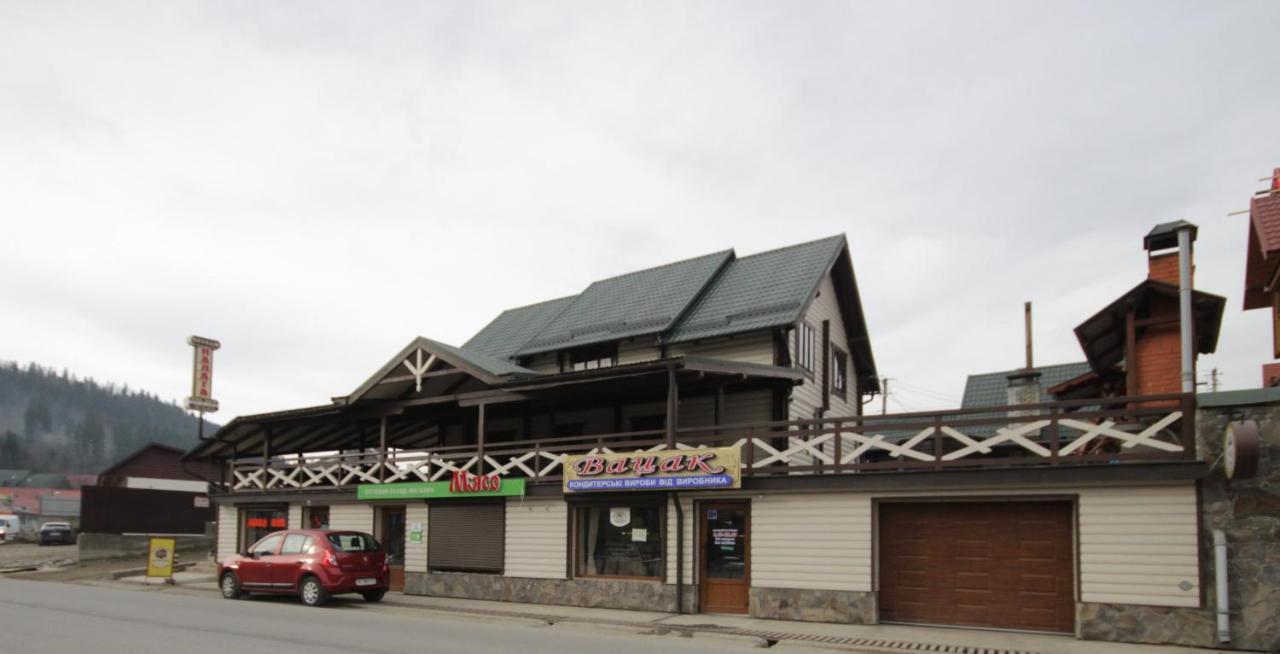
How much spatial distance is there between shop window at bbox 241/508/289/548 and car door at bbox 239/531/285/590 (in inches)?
231

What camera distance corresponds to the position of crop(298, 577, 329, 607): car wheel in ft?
60.2

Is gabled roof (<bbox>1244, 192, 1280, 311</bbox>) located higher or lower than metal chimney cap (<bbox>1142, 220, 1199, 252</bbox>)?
lower

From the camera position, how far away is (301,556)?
18859mm

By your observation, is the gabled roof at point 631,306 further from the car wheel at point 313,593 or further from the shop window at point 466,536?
the car wheel at point 313,593

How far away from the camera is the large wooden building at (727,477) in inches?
562

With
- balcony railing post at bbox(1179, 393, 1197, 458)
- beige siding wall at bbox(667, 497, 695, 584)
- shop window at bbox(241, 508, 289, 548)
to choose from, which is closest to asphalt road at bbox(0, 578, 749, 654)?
beige siding wall at bbox(667, 497, 695, 584)

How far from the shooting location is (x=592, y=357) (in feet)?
83.0

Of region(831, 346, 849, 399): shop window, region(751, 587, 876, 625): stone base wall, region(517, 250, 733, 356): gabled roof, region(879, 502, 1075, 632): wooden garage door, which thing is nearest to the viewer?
region(879, 502, 1075, 632): wooden garage door

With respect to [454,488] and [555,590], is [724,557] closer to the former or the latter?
[555,590]

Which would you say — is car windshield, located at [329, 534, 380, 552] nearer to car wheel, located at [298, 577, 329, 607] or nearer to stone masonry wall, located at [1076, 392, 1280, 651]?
car wheel, located at [298, 577, 329, 607]

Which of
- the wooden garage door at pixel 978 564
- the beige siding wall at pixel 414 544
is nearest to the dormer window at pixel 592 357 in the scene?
the beige siding wall at pixel 414 544

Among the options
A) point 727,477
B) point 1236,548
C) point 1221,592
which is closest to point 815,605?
point 727,477

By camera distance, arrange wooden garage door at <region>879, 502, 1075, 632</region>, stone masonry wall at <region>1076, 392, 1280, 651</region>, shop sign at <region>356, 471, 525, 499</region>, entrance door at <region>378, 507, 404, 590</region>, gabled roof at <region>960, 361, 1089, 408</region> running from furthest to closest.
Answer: gabled roof at <region>960, 361, 1089, 408</region>
entrance door at <region>378, 507, 404, 590</region>
shop sign at <region>356, 471, 525, 499</region>
wooden garage door at <region>879, 502, 1075, 632</region>
stone masonry wall at <region>1076, 392, 1280, 651</region>

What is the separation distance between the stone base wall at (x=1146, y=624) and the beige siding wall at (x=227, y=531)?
22.4 m
